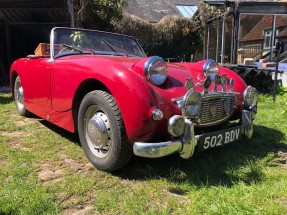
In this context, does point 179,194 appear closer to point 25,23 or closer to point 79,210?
point 79,210

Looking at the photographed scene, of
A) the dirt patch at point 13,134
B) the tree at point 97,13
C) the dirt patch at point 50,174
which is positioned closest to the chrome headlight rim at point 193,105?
the dirt patch at point 50,174

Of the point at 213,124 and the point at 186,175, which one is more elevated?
the point at 213,124

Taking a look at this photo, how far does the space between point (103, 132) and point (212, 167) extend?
3.62 feet

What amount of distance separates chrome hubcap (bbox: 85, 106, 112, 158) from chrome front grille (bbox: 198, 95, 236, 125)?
0.87 metres

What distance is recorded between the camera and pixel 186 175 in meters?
2.83

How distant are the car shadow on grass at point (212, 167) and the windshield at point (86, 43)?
1544mm

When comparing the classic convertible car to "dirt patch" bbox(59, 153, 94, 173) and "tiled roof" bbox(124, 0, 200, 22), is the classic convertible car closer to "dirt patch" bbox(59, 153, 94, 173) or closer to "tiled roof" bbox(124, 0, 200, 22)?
"dirt patch" bbox(59, 153, 94, 173)

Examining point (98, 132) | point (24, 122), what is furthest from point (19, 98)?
point (98, 132)

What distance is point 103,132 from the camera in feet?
9.27

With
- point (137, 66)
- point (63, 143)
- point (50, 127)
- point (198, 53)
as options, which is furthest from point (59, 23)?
point (137, 66)

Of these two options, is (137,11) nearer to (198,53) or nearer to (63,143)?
(198,53)

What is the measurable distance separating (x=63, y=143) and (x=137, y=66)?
1538 millimetres

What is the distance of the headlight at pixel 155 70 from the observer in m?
2.69

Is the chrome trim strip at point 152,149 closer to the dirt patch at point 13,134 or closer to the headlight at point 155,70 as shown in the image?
the headlight at point 155,70
